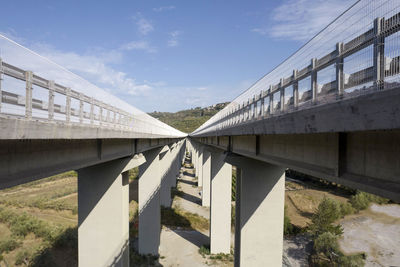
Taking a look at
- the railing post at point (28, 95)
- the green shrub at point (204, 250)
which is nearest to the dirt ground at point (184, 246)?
the green shrub at point (204, 250)

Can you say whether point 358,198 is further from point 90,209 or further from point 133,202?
point 90,209

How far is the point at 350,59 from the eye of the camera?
11.3ft

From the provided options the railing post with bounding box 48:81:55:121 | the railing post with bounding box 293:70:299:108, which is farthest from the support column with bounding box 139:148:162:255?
the railing post with bounding box 293:70:299:108

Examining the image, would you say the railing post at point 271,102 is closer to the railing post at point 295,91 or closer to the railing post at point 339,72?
the railing post at point 295,91

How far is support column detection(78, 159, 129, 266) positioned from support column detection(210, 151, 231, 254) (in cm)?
998

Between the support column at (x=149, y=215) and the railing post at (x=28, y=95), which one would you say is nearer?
the railing post at (x=28, y=95)

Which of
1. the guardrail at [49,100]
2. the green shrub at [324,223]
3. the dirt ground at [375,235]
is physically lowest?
the dirt ground at [375,235]

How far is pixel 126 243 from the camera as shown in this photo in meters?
11.4

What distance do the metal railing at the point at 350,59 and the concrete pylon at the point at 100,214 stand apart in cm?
758

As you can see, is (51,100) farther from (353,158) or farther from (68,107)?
(353,158)

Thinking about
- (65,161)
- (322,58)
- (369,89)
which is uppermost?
(322,58)

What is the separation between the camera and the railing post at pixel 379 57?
2867mm

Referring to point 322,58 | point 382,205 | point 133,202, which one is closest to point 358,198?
point 382,205

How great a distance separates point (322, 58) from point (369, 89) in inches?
50.6
